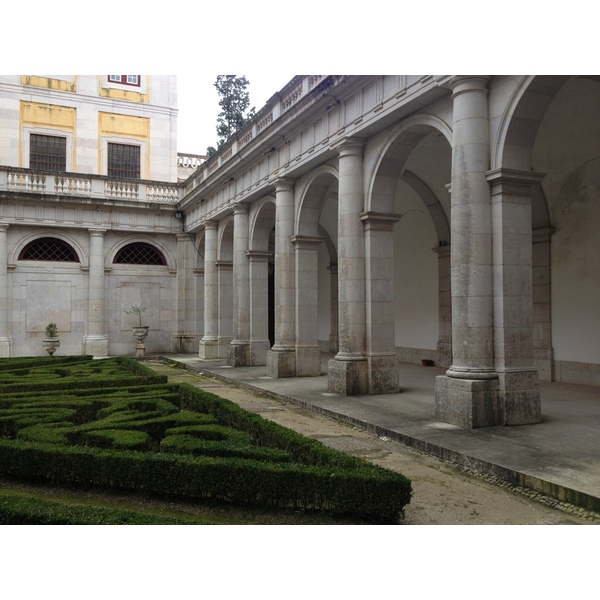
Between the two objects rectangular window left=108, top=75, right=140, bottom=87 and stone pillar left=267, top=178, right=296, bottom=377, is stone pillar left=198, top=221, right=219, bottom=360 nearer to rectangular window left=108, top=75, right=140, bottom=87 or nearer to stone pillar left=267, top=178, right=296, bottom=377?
stone pillar left=267, top=178, right=296, bottom=377

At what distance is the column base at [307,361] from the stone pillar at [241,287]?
3.42 metres

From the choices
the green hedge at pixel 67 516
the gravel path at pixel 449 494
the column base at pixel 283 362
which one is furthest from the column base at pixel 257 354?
the green hedge at pixel 67 516

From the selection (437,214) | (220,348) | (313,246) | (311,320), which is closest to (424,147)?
(437,214)

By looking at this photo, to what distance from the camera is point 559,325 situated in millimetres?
13172

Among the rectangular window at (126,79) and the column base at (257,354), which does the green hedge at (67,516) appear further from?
the rectangular window at (126,79)

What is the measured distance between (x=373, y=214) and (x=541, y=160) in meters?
4.58

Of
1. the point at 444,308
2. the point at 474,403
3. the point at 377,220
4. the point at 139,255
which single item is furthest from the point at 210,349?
the point at 474,403

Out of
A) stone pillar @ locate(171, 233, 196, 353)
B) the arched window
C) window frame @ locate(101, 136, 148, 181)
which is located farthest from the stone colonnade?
window frame @ locate(101, 136, 148, 181)

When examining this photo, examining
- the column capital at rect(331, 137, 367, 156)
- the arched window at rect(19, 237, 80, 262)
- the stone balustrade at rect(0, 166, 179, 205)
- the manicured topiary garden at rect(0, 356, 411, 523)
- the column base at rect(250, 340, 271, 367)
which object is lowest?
the manicured topiary garden at rect(0, 356, 411, 523)

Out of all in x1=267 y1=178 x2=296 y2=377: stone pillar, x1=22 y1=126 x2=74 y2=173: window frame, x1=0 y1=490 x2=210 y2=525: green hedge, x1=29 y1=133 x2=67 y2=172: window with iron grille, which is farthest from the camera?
x1=29 y1=133 x2=67 y2=172: window with iron grille

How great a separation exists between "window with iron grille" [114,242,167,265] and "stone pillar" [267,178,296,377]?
35.6 ft

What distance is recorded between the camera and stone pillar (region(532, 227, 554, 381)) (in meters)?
13.4

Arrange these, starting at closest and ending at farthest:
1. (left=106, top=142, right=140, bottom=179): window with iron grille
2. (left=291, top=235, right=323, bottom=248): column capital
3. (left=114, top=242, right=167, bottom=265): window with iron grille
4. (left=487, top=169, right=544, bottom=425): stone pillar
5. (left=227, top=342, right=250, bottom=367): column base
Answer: (left=487, top=169, right=544, bottom=425): stone pillar
(left=291, top=235, right=323, bottom=248): column capital
(left=227, top=342, right=250, bottom=367): column base
(left=114, top=242, right=167, bottom=265): window with iron grille
(left=106, top=142, right=140, bottom=179): window with iron grille

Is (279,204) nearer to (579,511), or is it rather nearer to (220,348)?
(220,348)
